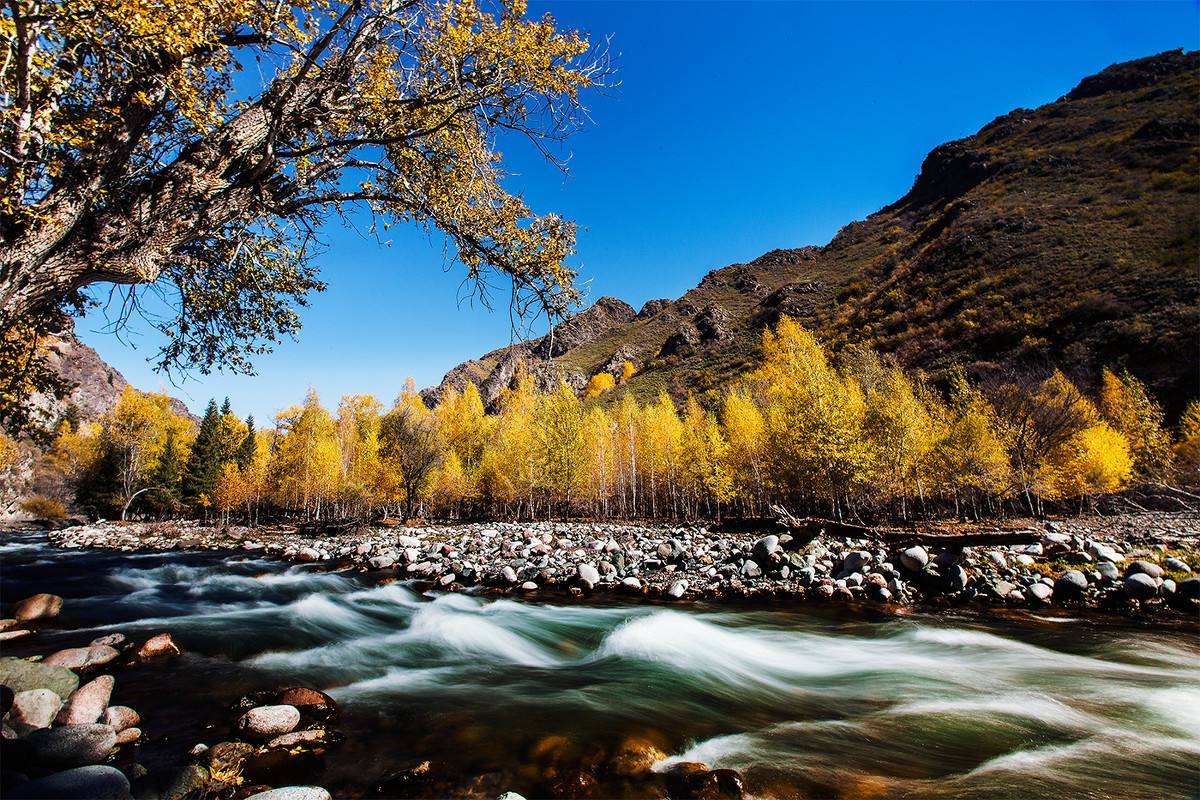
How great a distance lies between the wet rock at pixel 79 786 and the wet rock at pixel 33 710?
162 centimetres

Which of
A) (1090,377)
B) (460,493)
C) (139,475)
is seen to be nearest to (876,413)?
(1090,377)

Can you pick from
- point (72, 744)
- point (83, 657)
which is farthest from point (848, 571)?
point (83, 657)

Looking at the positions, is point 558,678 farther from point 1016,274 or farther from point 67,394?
point 1016,274

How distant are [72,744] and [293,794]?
2.19 meters

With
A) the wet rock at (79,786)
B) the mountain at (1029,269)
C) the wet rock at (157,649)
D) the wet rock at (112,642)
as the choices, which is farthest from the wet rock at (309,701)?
the mountain at (1029,269)

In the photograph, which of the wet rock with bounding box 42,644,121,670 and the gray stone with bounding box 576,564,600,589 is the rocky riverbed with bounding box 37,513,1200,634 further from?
the wet rock with bounding box 42,644,121,670

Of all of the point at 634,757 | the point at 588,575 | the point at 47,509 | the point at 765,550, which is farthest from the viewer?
the point at 47,509

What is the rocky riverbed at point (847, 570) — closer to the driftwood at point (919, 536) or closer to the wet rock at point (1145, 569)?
the wet rock at point (1145, 569)

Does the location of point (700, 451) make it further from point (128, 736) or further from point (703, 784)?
point (128, 736)

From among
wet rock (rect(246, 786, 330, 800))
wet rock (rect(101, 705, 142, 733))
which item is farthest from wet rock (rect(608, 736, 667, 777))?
wet rock (rect(101, 705, 142, 733))

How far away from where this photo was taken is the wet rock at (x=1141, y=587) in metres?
9.45

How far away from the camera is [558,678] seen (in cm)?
654

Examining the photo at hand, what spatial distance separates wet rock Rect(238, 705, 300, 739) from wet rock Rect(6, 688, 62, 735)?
1643mm

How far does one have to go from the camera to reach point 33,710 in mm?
4250
